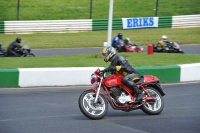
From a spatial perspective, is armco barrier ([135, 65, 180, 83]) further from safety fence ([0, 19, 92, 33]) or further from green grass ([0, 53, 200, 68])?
safety fence ([0, 19, 92, 33])

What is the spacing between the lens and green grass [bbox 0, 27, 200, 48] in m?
30.3

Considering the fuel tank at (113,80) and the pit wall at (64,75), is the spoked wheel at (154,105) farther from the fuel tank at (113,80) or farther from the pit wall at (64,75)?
the pit wall at (64,75)

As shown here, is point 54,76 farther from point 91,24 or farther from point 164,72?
point 91,24

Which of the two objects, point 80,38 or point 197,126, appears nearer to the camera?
point 197,126

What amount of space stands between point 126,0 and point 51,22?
854 cm

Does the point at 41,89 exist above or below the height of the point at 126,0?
below

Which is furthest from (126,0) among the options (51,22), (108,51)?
(108,51)

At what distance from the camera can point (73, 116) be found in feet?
36.6

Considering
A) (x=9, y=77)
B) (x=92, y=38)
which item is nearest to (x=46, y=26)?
(x=92, y=38)

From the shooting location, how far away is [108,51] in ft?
36.1

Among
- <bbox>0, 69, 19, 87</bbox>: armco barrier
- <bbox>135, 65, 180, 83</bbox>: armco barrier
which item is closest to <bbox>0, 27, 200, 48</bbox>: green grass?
<bbox>135, 65, 180, 83</bbox>: armco barrier

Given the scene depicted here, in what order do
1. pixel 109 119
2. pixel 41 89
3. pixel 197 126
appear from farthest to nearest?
pixel 41 89 < pixel 109 119 < pixel 197 126

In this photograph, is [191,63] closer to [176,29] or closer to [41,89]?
[41,89]

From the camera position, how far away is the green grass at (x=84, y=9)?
35.9m
